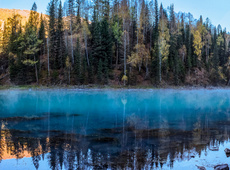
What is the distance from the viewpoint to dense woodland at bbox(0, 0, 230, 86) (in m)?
43.2

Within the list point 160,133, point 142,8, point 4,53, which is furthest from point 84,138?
point 4,53

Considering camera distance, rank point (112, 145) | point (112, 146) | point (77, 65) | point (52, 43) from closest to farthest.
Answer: point (112, 146), point (112, 145), point (77, 65), point (52, 43)

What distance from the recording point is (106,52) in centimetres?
4681

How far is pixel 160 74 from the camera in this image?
43.5m

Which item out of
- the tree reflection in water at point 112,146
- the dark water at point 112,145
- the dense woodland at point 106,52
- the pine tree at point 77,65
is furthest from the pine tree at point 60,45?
the tree reflection in water at point 112,146

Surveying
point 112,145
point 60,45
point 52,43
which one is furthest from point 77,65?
point 112,145

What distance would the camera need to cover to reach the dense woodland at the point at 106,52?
142 ft

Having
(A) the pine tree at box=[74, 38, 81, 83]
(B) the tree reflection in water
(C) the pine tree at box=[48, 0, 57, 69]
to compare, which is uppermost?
(C) the pine tree at box=[48, 0, 57, 69]

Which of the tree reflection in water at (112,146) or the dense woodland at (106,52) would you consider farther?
the dense woodland at (106,52)

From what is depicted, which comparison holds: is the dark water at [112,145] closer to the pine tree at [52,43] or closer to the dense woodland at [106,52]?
the dense woodland at [106,52]

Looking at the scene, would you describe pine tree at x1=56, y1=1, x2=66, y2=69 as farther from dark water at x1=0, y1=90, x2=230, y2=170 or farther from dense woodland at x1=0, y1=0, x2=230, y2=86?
dark water at x1=0, y1=90, x2=230, y2=170

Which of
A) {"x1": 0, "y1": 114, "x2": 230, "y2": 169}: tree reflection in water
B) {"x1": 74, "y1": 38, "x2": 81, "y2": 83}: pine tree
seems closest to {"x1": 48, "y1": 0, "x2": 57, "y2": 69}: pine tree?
{"x1": 74, "y1": 38, "x2": 81, "y2": 83}: pine tree

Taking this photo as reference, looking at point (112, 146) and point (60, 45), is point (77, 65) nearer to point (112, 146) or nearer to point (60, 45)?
point (60, 45)

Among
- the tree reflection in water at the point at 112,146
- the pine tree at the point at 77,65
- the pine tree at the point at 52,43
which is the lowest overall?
the tree reflection in water at the point at 112,146
